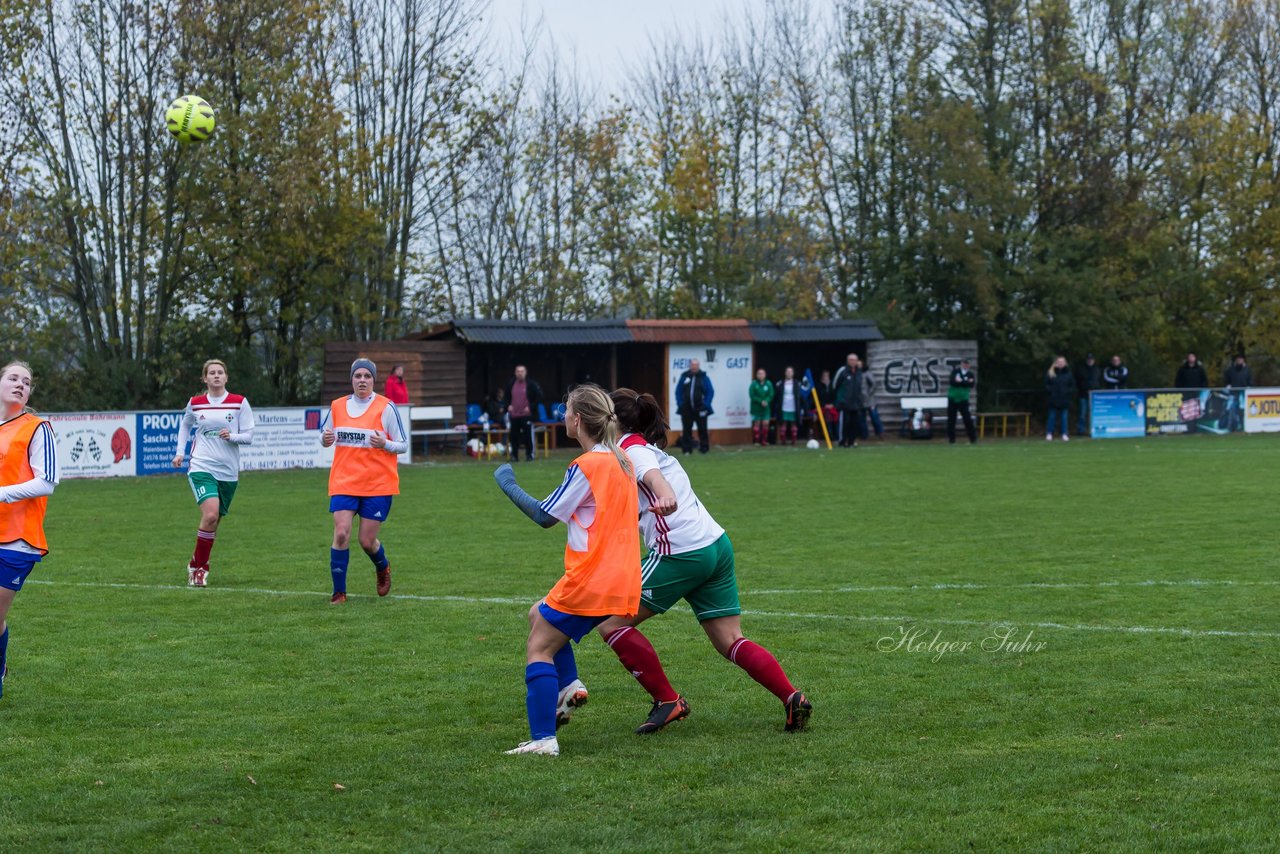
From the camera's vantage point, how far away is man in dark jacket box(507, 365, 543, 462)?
2619 centimetres

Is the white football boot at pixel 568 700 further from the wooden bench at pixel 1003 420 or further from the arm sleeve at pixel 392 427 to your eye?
the wooden bench at pixel 1003 420

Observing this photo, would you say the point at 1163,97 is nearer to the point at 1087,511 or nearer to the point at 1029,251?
the point at 1029,251

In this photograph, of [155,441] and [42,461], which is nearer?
[42,461]

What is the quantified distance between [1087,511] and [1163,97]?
3065 centimetres

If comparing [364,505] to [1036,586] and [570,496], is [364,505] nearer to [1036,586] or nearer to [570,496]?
[570,496]

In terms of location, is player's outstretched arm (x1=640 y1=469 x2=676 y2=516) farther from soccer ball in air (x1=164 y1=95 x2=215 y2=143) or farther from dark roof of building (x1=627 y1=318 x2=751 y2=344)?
dark roof of building (x1=627 y1=318 x2=751 y2=344)

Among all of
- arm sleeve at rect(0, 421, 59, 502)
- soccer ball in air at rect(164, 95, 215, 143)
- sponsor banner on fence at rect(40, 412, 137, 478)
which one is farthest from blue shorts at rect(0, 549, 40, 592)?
sponsor banner on fence at rect(40, 412, 137, 478)

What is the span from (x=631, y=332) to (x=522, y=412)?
5.92 metres

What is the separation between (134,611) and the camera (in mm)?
9922

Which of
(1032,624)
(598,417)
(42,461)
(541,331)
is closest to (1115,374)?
(541,331)

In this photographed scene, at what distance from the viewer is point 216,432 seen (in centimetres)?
1154

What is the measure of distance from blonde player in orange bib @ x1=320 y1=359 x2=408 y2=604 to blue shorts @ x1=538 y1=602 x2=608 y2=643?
4.50 metres

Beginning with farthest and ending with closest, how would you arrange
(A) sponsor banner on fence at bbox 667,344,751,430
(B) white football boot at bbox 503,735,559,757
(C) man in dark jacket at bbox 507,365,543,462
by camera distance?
(A) sponsor banner on fence at bbox 667,344,751,430 < (C) man in dark jacket at bbox 507,365,543,462 < (B) white football boot at bbox 503,735,559,757

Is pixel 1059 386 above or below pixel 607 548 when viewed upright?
above
